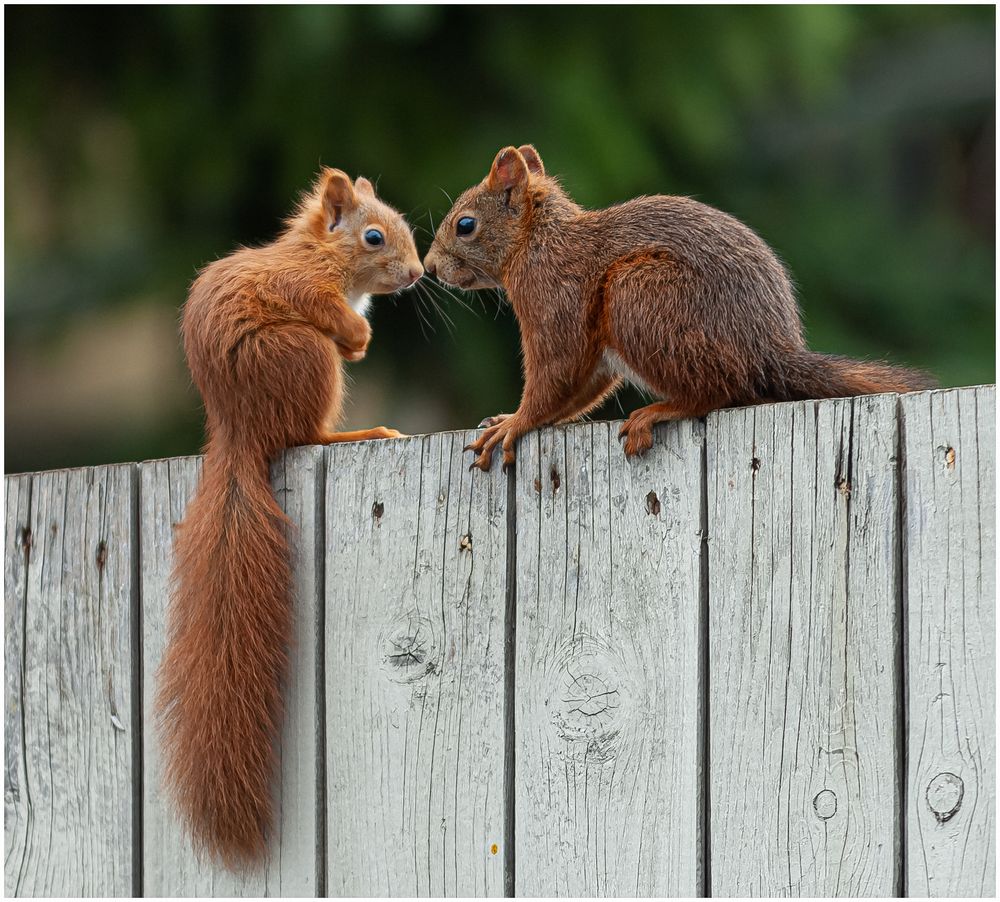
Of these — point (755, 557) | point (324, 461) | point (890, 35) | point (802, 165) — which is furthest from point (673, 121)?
point (755, 557)

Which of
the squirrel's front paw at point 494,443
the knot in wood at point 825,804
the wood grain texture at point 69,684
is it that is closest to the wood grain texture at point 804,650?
the knot in wood at point 825,804

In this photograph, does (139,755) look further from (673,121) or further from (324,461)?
(673,121)

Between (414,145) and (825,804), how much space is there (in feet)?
9.65

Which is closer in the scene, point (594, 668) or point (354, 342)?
point (594, 668)

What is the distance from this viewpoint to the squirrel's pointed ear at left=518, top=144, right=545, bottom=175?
2244mm

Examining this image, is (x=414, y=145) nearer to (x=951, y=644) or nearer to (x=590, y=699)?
(x=590, y=699)

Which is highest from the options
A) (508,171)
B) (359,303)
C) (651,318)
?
(508,171)

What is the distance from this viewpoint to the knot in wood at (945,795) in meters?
1.43

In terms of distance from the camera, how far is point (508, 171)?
A: 2117mm

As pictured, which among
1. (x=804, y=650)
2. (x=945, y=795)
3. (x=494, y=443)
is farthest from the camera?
(x=494, y=443)

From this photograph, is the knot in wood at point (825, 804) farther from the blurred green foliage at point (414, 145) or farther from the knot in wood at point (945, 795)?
the blurred green foliage at point (414, 145)

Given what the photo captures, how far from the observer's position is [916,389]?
1.75 m

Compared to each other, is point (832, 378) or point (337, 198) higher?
point (337, 198)

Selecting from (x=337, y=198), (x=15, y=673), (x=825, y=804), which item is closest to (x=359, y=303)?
(x=337, y=198)
